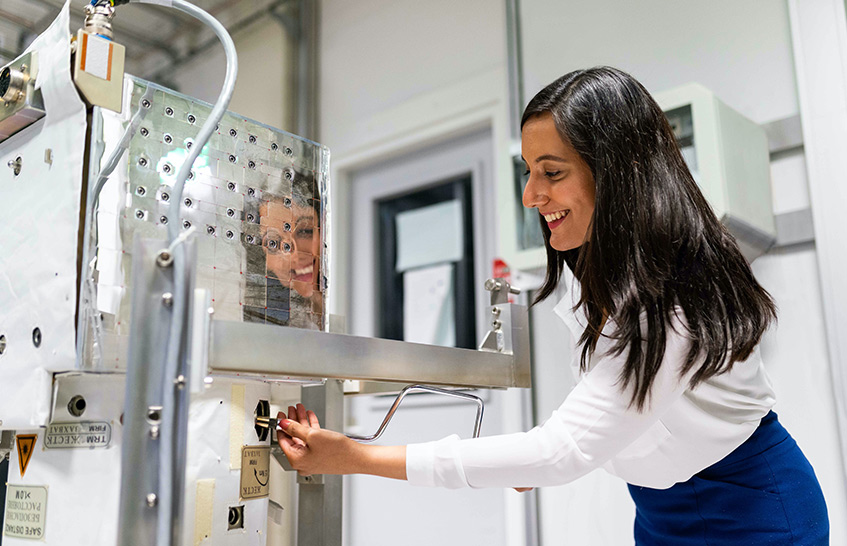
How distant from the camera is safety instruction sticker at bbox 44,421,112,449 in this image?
0.73 meters

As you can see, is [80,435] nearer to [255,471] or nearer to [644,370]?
[255,471]

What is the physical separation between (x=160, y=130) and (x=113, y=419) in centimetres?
30

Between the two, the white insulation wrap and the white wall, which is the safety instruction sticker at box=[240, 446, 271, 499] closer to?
the white insulation wrap

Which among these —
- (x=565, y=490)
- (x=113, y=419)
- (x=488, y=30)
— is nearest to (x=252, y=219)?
(x=113, y=419)

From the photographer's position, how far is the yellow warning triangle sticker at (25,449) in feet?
2.60

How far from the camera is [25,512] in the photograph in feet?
2.56

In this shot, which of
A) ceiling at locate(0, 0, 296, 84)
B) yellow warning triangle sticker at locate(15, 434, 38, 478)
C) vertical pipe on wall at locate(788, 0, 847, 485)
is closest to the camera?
yellow warning triangle sticker at locate(15, 434, 38, 478)

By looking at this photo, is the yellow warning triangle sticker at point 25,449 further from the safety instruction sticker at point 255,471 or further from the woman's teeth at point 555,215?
the woman's teeth at point 555,215

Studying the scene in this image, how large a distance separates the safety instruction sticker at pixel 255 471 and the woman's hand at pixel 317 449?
0.12 metres

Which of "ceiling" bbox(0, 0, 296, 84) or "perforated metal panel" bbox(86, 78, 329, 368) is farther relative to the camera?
"ceiling" bbox(0, 0, 296, 84)

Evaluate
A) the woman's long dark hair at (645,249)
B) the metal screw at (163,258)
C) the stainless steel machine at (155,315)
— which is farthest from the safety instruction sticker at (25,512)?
the woman's long dark hair at (645,249)

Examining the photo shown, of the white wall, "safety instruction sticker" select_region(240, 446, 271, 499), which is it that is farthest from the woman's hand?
the white wall

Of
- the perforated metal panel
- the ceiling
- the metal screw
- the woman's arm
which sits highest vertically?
the ceiling

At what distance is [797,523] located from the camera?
84 centimetres
